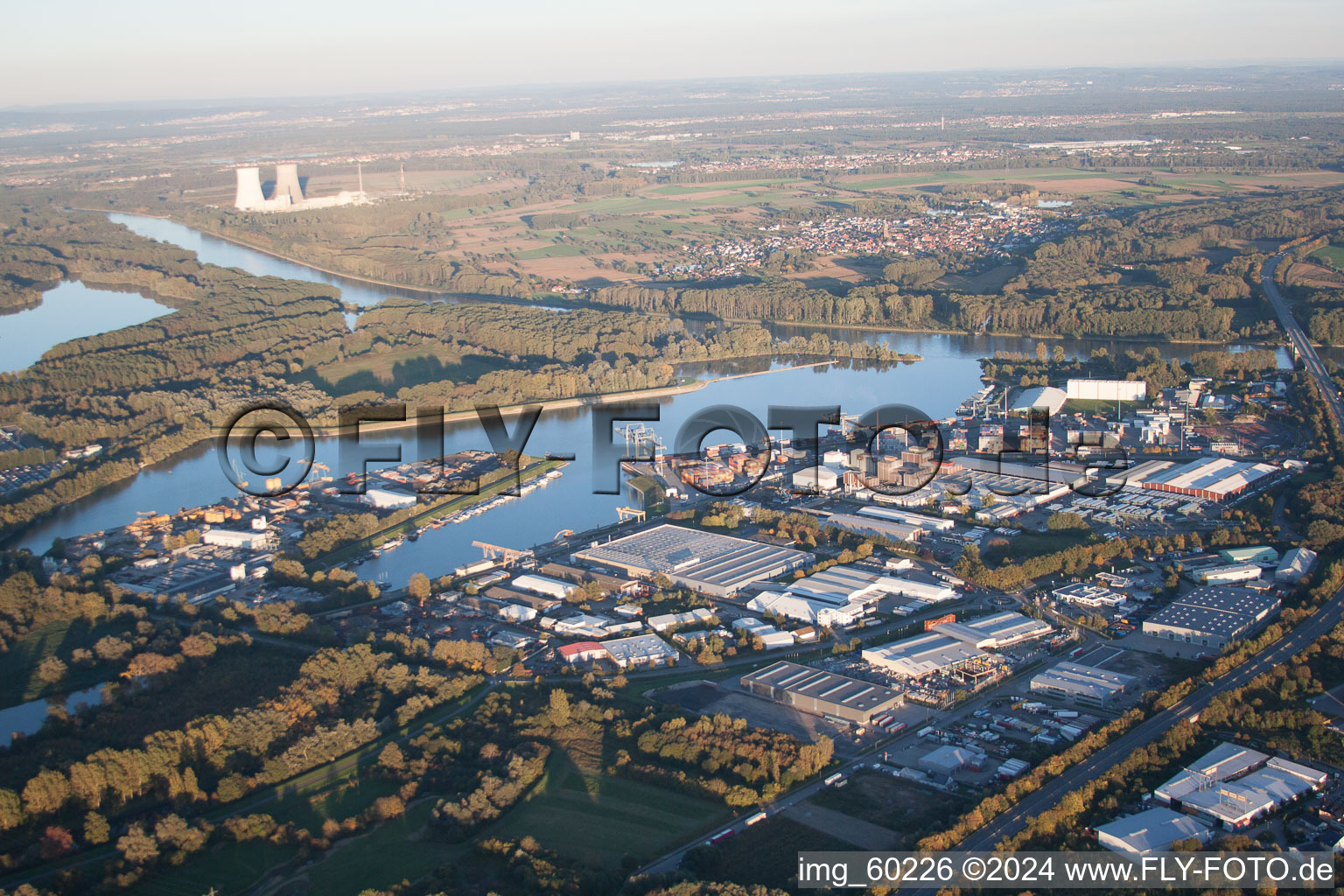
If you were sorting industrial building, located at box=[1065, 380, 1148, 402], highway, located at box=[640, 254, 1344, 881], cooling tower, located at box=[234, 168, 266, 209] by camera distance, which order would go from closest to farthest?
highway, located at box=[640, 254, 1344, 881], industrial building, located at box=[1065, 380, 1148, 402], cooling tower, located at box=[234, 168, 266, 209]

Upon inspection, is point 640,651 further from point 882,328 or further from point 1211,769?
point 882,328

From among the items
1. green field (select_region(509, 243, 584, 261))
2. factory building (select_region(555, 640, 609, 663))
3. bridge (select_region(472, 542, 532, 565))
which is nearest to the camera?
factory building (select_region(555, 640, 609, 663))

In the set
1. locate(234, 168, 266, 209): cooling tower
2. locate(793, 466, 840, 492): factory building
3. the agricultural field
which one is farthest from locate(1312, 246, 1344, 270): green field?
locate(234, 168, 266, 209): cooling tower

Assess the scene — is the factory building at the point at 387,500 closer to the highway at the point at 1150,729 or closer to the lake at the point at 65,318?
the highway at the point at 1150,729

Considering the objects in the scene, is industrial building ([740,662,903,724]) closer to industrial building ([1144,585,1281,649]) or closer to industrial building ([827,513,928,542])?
industrial building ([1144,585,1281,649])

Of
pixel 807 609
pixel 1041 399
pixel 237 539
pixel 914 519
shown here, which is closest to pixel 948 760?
pixel 807 609

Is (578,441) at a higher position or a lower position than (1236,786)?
higher
